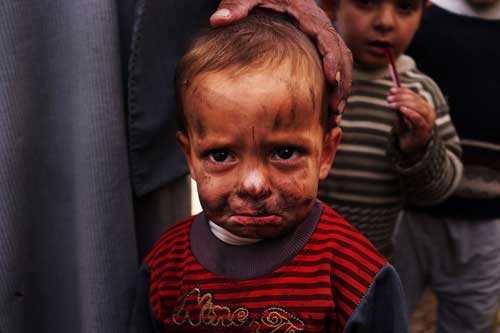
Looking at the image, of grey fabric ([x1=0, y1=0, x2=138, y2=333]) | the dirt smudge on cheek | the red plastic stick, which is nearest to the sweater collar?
the dirt smudge on cheek

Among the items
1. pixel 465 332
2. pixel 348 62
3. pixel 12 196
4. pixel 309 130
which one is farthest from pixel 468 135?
pixel 12 196

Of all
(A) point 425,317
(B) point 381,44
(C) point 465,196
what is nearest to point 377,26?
(B) point 381,44

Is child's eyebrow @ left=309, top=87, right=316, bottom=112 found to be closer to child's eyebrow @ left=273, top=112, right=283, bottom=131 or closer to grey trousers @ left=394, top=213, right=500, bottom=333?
child's eyebrow @ left=273, top=112, right=283, bottom=131

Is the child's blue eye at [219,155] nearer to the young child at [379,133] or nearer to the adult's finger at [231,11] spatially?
the adult's finger at [231,11]

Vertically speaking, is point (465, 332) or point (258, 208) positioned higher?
point (258, 208)

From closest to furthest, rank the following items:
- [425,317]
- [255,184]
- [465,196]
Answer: [255,184], [465,196], [425,317]

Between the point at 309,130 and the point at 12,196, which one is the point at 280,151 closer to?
the point at 309,130

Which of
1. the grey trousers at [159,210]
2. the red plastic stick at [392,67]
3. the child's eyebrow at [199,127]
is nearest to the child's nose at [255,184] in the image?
the child's eyebrow at [199,127]

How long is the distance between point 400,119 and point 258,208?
735 millimetres

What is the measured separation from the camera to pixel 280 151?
3.79 feet

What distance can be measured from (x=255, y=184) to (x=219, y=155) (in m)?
0.10

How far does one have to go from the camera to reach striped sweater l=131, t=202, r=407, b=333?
1.22 meters

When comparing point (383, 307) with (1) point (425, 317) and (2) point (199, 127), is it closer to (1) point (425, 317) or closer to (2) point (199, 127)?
(2) point (199, 127)

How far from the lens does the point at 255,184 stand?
1116mm
